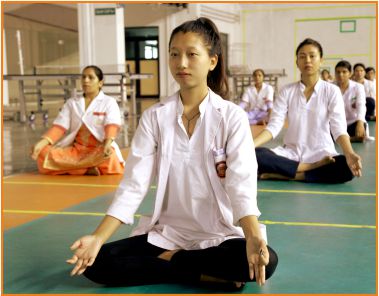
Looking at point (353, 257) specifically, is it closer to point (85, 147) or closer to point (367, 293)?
point (367, 293)

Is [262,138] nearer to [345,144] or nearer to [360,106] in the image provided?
[345,144]

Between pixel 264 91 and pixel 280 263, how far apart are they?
21.9 ft

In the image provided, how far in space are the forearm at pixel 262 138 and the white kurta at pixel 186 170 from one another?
1859mm

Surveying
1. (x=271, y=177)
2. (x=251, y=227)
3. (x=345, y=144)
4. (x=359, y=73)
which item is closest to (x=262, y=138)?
(x=271, y=177)

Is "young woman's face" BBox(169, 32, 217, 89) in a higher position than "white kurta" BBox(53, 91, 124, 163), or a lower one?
higher

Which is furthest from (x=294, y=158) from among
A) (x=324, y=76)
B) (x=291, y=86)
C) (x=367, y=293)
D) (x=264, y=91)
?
(x=324, y=76)

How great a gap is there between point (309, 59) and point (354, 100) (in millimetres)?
2943

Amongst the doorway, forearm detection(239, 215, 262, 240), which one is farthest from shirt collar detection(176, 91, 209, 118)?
the doorway

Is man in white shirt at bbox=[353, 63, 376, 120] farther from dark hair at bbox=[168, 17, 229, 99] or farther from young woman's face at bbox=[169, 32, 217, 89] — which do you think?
young woman's face at bbox=[169, 32, 217, 89]

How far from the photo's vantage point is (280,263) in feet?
7.75

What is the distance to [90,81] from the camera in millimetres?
4574

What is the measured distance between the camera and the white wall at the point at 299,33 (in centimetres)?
1788

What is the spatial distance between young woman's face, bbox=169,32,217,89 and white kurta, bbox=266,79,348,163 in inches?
92.3

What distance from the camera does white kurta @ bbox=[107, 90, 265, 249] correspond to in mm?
2047
